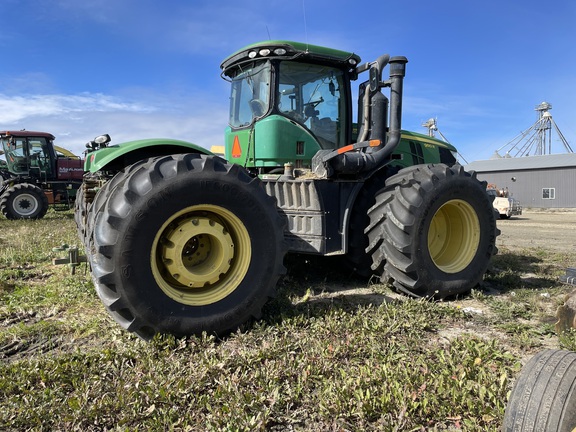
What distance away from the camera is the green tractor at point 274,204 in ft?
10.3

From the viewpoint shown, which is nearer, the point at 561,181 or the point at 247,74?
the point at 247,74

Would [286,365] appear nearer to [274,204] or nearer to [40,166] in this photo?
[274,204]

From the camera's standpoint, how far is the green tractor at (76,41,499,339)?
124 inches

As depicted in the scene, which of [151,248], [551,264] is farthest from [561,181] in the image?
[151,248]

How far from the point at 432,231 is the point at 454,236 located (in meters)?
0.29

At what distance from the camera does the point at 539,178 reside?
37.0m

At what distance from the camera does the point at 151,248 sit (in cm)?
314

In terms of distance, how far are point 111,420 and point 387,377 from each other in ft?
5.19

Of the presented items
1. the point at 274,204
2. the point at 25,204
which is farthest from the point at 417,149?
the point at 25,204

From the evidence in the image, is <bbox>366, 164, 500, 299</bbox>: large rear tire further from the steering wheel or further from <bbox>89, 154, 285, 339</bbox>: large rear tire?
the steering wheel

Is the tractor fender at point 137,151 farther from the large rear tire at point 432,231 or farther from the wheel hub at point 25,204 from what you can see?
the wheel hub at point 25,204

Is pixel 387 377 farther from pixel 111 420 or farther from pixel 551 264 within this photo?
pixel 551 264

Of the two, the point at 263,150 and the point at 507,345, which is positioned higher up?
the point at 263,150

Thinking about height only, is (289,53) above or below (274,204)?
above
